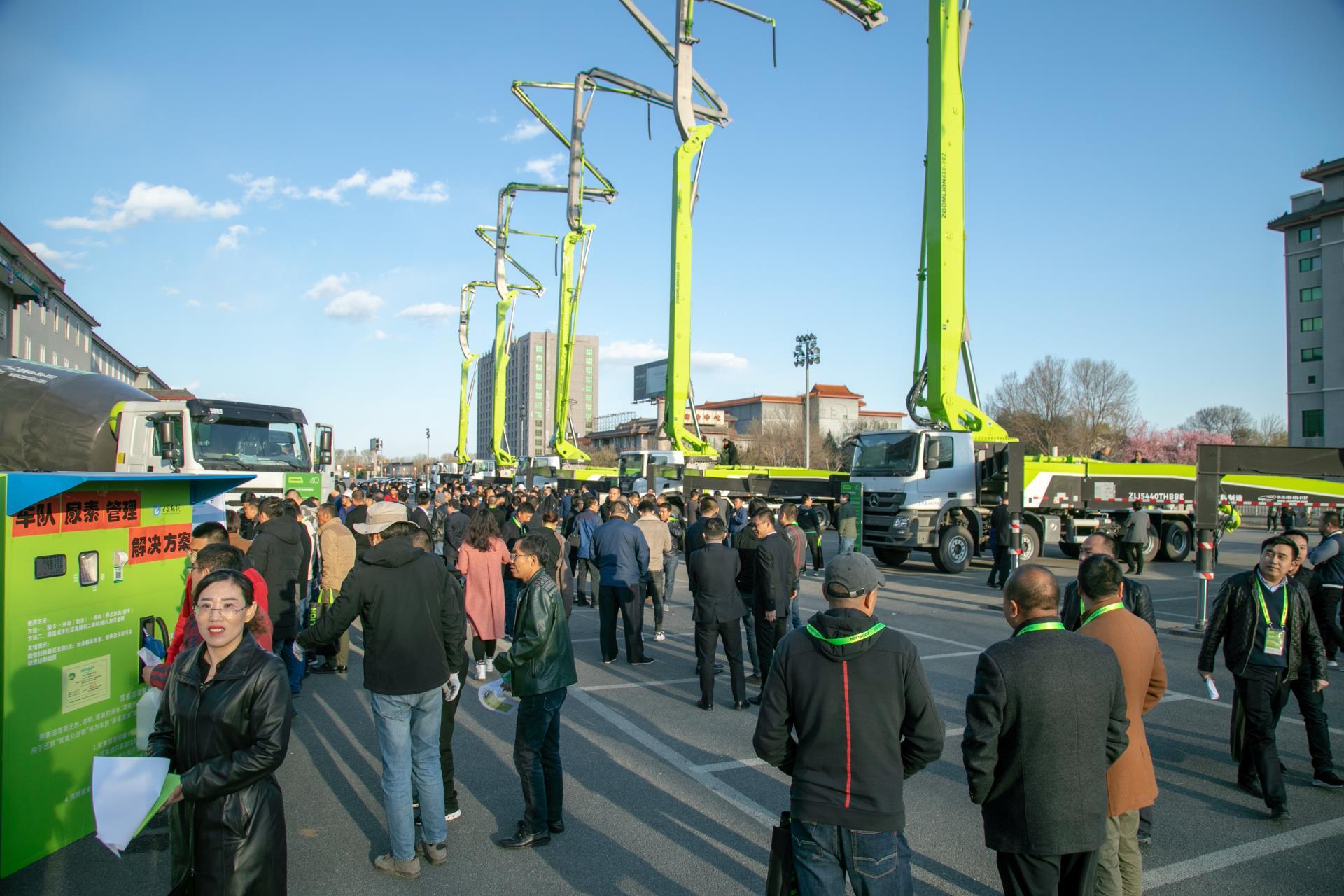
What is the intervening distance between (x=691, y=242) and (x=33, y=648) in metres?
23.0

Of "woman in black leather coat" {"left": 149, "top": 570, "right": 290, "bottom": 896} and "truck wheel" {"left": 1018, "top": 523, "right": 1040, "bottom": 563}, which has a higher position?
"woman in black leather coat" {"left": 149, "top": 570, "right": 290, "bottom": 896}

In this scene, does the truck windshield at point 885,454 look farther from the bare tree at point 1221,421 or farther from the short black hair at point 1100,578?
the bare tree at point 1221,421

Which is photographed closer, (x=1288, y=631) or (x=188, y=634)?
(x=188, y=634)

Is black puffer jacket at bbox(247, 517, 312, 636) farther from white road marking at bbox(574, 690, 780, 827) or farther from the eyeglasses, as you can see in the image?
the eyeglasses

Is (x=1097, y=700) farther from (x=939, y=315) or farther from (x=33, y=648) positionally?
(x=939, y=315)

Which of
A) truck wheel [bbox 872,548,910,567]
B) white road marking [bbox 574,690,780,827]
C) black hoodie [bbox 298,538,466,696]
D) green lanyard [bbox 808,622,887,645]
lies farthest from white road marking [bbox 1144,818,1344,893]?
truck wheel [bbox 872,548,910,567]

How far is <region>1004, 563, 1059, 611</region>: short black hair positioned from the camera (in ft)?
9.84

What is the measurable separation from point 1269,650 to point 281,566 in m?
7.64

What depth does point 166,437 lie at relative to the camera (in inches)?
527

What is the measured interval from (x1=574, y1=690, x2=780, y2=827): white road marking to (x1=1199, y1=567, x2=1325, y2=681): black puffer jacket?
3.21 m

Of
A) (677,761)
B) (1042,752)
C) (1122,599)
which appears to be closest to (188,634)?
(677,761)

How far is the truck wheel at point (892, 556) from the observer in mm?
18891

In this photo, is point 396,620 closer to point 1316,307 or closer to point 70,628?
point 70,628

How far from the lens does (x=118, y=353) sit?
210 ft
